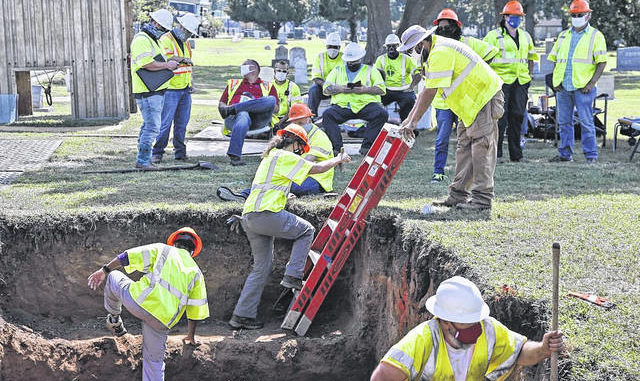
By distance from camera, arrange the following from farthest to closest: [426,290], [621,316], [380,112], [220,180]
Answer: [380,112]
[220,180]
[426,290]
[621,316]

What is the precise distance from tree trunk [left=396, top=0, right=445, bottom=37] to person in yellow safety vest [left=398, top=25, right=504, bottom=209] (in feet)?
43.7

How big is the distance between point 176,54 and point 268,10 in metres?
61.7

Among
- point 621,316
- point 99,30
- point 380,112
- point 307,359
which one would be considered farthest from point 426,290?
point 99,30

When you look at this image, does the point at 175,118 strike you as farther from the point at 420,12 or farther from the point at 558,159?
the point at 420,12

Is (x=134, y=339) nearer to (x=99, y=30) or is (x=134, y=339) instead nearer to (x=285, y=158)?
(x=285, y=158)

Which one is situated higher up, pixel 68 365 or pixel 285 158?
pixel 285 158

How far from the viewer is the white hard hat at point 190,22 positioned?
12695 millimetres

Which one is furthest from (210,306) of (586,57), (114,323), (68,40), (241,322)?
(68,40)

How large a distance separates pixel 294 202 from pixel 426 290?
2.53 m

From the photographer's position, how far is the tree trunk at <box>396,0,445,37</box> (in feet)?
73.1

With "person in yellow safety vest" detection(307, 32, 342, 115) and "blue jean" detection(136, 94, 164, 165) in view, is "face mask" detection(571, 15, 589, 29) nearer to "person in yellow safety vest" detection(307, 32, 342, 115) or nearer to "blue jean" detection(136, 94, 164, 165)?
"person in yellow safety vest" detection(307, 32, 342, 115)

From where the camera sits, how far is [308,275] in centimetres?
944

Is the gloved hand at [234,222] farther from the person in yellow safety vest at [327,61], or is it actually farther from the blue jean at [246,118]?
the person in yellow safety vest at [327,61]

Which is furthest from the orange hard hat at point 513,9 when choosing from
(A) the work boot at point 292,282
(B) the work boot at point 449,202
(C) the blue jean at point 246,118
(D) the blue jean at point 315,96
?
(A) the work boot at point 292,282
